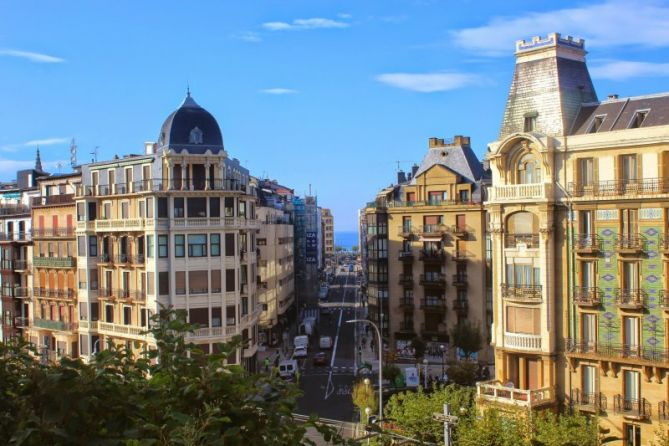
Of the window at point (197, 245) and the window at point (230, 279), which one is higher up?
the window at point (197, 245)

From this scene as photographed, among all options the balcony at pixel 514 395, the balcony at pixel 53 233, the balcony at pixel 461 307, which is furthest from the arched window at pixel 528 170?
the balcony at pixel 53 233

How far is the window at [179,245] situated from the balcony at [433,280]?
28209mm

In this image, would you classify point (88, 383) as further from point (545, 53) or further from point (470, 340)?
point (470, 340)

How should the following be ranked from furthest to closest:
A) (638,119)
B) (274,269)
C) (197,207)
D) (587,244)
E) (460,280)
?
(274,269) < (460,280) < (197,207) < (638,119) < (587,244)

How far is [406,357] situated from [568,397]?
37.7m

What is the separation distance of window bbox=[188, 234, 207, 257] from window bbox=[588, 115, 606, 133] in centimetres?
3192

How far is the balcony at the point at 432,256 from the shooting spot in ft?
241

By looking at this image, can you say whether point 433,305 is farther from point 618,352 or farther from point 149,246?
point 618,352

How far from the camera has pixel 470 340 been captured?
66.8 m

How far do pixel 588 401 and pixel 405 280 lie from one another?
39213mm

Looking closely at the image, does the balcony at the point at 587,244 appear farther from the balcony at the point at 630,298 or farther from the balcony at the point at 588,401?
the balcony at the point at 588,401

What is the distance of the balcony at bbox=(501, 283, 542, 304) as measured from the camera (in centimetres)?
3912

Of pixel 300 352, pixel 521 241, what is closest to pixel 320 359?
pixel 300 352

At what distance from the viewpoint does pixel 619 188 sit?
36312 mm
